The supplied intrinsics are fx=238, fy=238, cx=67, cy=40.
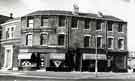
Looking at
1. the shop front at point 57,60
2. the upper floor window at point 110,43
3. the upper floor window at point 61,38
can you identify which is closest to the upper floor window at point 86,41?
the upper floor window at point 61,38

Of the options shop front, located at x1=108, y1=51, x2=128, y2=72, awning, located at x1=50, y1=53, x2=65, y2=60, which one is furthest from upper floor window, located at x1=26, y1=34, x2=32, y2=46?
shop front, located at x1=108, y1=51, x2=128, y2=72

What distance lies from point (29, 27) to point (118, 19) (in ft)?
48.1

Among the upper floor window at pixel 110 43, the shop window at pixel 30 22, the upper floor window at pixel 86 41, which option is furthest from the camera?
the upper floor window at pixel 110 43

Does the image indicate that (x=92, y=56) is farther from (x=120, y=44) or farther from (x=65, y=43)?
(x=120, y=44)

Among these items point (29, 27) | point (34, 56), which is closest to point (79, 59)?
point (34, 56)

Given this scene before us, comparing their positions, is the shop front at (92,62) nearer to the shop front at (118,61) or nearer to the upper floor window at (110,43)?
the shop front at (118,61)

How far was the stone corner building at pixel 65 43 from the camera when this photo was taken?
111 ft

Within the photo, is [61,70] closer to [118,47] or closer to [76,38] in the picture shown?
[76,38]

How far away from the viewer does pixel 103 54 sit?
119 feet

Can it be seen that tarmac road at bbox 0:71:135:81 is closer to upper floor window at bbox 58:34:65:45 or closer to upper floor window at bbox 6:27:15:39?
upper floor window at bbox 58:34:65:45

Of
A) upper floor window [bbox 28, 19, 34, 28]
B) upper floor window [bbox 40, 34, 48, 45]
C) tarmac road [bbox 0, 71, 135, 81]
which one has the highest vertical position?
upper floor window [bbox 28, 19, 34, 28]

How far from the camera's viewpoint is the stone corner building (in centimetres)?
3381

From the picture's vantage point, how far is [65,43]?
3419 cm

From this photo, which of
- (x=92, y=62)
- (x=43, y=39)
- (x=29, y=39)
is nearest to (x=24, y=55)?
(x=29, y=39)
